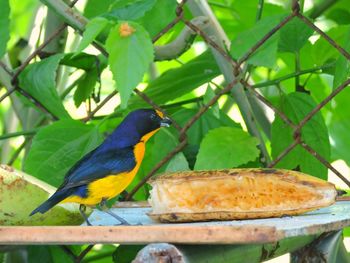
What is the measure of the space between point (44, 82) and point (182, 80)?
0.31 m

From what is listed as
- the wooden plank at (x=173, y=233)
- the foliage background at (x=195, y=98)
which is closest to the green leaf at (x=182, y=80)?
the foliage background at (x=195, y=98)

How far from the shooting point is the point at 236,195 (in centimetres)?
136

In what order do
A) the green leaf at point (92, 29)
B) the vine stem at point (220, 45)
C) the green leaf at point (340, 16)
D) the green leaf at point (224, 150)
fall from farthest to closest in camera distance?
1. the green leaf at point (340, 16)
2. the vine stem at point (220, 45)
3. the green leaf at point (224, 150)
4. the green leaf at point (92, 29)

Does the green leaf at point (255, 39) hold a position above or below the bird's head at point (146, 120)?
above

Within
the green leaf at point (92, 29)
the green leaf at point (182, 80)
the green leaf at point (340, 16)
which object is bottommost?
the green leaf at point (92, 29)

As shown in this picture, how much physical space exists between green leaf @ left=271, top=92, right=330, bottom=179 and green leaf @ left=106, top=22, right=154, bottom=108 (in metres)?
0.56

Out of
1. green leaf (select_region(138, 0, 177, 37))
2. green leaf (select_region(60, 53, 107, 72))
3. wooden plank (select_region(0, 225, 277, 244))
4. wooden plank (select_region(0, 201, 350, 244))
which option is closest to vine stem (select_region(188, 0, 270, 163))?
green leaf (select_region(138, 0, 177, 37))

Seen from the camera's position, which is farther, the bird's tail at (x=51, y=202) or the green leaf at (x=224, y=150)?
the green leaf at (x=224, y=150)

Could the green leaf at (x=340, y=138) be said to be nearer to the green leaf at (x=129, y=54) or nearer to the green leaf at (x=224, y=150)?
the green leaf at (x=224, y=150)

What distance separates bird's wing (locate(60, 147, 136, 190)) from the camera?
1584 mm

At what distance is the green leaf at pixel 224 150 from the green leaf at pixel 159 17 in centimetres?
22

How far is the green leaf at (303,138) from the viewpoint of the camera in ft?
6.14

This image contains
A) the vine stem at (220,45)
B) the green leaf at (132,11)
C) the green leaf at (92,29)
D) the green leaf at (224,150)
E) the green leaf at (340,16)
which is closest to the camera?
the green leaf at (92,29)

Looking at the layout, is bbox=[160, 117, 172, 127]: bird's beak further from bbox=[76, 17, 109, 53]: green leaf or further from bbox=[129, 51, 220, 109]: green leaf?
bbox=[76, 17, 109, 53]: green leaf
